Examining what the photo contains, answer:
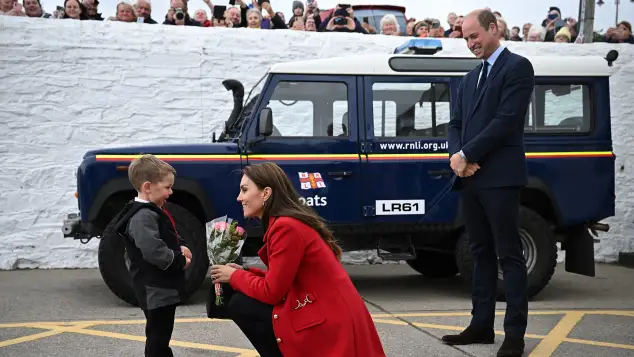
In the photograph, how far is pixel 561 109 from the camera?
6.98m

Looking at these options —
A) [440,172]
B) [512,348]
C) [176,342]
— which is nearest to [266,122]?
[440,172]

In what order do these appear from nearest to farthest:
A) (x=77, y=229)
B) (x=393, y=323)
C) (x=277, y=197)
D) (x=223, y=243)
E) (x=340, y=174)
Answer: (x=277, y=197) < (x=223, y=243) < (x=393, y=323) < (x=77, y=229) < (x=340, y=174)

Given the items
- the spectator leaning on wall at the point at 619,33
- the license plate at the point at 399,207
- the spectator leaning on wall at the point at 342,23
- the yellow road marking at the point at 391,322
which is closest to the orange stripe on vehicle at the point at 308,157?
the license plate at the point at 399,207

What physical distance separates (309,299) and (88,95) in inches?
263

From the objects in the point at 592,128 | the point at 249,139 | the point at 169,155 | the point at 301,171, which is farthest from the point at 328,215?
the point at 592,128

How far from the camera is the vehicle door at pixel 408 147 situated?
6672mm

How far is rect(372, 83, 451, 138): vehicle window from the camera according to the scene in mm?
6777

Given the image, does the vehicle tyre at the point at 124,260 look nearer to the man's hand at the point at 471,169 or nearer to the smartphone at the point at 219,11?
the man's hand at the point at 471,169

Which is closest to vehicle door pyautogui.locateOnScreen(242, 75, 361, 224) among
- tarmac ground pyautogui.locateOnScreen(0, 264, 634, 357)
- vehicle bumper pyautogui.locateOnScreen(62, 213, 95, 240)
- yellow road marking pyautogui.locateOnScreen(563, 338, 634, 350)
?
tarmac ground pyautogui.locateOnScreen(0, 264, 634, 357)

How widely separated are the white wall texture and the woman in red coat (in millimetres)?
6096

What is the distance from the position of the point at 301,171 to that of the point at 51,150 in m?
3.80

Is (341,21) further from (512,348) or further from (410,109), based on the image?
(512,348)

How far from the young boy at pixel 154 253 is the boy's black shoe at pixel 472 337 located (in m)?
1.86

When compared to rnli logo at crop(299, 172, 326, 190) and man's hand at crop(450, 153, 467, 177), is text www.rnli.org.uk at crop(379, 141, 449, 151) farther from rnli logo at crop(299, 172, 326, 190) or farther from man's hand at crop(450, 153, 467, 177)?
man's hand at crop(450, 153, 467, 177)
